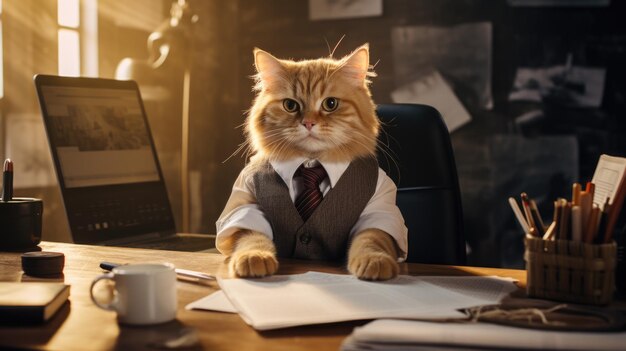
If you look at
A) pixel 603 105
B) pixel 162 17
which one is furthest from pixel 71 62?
pixel 603 105

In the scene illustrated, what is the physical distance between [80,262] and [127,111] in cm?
78

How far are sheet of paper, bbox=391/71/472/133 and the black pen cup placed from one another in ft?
5.84

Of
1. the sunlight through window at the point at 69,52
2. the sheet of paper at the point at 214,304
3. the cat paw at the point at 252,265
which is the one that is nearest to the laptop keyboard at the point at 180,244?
the cat paw at the point at 252,265

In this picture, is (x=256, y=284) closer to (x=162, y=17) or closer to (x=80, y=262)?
(x=80, y=262)

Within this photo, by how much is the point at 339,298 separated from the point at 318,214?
383mm

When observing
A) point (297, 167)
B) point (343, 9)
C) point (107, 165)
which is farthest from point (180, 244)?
point (343, 9)

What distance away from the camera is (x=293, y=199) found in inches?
48.8

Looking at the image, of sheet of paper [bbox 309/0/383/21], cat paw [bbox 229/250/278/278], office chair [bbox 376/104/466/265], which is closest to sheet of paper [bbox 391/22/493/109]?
sheet of paper [bbox 309/0/383/21]

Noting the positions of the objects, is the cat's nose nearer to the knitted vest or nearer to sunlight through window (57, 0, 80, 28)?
the knitted vest

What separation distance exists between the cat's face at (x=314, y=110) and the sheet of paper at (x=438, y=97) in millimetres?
1397

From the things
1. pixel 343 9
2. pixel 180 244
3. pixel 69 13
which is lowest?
pixel 180 244

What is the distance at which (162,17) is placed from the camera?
108 inches

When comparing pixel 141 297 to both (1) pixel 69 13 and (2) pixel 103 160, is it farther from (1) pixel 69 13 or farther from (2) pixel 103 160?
(1) pixel 69 13

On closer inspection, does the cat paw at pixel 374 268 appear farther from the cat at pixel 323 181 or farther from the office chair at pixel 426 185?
the office chair at pixel 426 185
